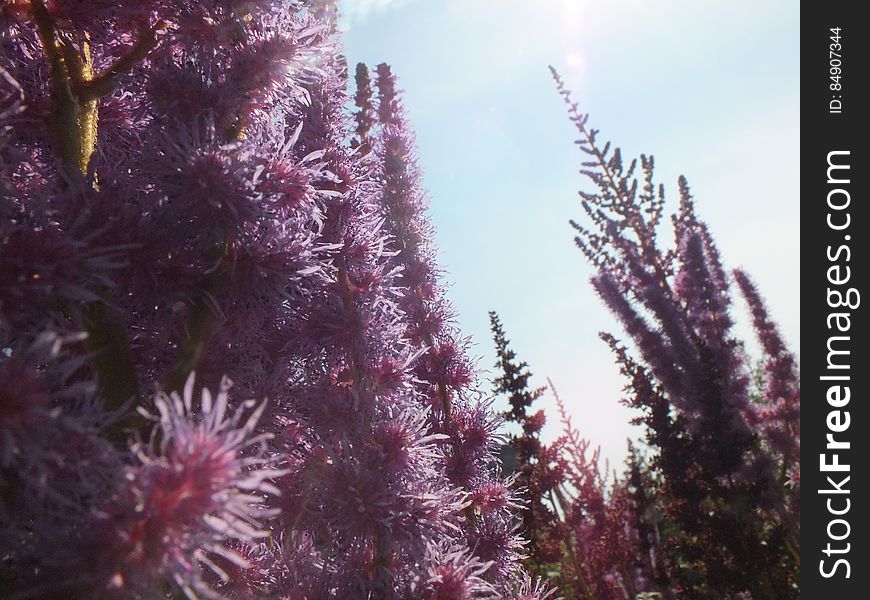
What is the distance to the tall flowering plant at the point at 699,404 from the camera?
7473 mm

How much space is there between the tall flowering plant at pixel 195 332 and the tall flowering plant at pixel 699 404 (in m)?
4.12

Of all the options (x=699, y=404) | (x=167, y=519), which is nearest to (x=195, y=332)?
(x=167, y=519)

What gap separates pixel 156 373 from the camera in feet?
10.4

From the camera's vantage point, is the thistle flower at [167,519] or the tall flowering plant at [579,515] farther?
the tall flowering plant at [579,515]

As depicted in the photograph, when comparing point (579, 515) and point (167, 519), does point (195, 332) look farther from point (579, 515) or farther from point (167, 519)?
point (579, 515)

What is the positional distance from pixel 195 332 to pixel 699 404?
7.03m

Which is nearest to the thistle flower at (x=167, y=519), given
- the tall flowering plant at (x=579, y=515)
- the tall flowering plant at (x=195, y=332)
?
the tall flowering plant at (x=195, y=332)

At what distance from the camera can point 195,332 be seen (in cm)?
299

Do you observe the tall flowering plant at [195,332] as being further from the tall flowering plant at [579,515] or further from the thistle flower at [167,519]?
the tall flowering plant at [579,515]

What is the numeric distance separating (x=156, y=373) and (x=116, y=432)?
57 centimetres

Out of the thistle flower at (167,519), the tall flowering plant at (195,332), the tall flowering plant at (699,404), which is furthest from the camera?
the tall flowering plant at (699,404)

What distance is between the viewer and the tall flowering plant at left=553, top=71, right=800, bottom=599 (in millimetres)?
7473

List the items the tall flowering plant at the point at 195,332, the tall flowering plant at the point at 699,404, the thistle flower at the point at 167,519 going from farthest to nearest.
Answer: the tall flowering plant at the point at 699,404 < the tall flowering plant at the point at 195,332 < the thistle flower at the point at 167,519
